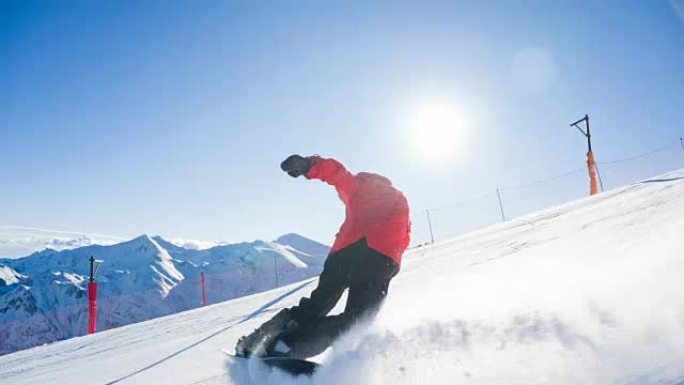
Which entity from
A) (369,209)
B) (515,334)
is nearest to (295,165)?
(369,209)

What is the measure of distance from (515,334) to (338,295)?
107 centimetres

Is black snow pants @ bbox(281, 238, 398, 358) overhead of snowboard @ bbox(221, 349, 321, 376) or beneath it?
overhead

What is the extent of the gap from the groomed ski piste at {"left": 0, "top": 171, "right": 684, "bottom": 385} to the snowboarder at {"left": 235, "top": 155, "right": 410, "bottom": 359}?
116mm

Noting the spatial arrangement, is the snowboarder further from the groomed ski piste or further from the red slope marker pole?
the red slope marker pole

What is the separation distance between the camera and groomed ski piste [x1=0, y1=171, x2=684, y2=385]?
5.52ft

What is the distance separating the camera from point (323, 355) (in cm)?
273

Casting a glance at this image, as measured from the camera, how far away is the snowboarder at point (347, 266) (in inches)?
101

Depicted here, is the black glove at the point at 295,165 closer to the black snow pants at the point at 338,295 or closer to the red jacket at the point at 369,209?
the red jacket at the point at 369,209

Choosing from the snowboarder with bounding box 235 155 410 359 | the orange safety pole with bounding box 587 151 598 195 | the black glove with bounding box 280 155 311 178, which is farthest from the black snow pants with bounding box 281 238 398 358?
the orange safety pole with bounding box 587 151 598 195

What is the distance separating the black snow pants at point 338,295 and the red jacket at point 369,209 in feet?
0.24

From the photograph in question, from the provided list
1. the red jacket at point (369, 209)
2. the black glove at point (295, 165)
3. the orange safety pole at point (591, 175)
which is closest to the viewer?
the red jacket at point (369, 209)

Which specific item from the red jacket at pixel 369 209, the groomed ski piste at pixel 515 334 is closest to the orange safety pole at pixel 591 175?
the groomed ski piste at pixel 515 334

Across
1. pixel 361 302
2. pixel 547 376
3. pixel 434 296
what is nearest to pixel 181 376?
pixel 361 302

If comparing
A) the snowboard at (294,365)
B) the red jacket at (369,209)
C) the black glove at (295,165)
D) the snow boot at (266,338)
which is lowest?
the snowboard at (294,365)
